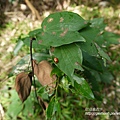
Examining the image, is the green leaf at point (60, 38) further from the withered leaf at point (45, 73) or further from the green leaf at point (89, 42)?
the withered leaf at point (45, 73)

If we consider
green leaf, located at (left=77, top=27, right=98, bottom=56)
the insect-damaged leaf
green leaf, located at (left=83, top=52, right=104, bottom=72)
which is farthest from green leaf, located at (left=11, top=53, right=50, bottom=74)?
green leaf, located at (left=77, top=27, right=98, bottom=56)

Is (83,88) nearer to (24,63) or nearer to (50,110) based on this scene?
(50,110)

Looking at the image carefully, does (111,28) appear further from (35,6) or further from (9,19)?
(9,19)

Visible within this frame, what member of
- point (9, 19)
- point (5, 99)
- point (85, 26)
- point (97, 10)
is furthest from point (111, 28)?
point (85, 26)

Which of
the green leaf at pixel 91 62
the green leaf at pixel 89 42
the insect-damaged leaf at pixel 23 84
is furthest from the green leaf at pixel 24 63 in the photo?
the green leaf at pixel 89 42

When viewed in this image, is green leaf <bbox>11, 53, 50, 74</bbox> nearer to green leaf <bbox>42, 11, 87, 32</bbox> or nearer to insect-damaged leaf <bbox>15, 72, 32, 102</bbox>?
insect-damaged leaf <bbox>15, 72, 32, 102</bbox>

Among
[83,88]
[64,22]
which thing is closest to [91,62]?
[83,88]
